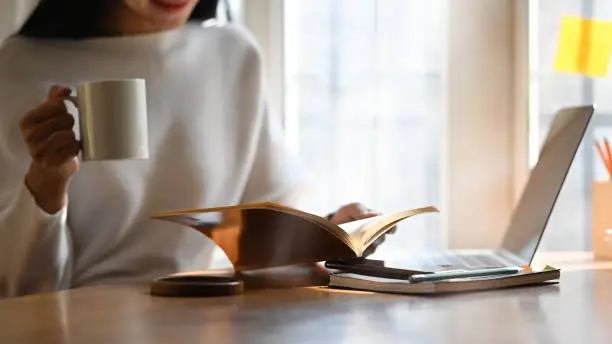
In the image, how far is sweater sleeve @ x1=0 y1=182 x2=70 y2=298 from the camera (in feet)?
4.11

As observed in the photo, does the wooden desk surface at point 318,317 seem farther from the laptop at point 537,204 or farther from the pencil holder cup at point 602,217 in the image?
the pencil holder cup at point 602,217

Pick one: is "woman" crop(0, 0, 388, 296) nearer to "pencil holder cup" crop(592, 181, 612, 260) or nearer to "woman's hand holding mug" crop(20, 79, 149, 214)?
"woman's hand holding mug" crop(20, 79, 149, 214)

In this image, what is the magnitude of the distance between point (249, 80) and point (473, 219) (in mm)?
570

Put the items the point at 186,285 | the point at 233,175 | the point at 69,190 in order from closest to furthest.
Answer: the point at 186,285
the point at 69,190
the point at 233,175

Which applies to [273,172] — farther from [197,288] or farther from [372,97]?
[197,288]

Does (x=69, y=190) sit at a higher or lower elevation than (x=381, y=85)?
lower

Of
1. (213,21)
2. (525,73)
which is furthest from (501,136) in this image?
(213,21)

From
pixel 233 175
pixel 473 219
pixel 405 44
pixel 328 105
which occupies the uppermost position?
pixel 405 44

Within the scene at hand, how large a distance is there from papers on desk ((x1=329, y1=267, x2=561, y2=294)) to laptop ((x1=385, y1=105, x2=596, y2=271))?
0.40ft

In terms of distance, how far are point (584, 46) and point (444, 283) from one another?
998 mm

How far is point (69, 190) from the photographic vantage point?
141 cm

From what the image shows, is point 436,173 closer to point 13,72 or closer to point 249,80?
point 249,80

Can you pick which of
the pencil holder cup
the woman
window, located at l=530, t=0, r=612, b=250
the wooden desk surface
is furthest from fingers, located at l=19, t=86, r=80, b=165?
window, located at l=530, t=0, r=612, b=250

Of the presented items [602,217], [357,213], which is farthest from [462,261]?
[602,217]
